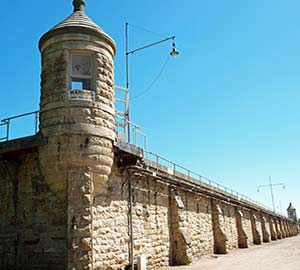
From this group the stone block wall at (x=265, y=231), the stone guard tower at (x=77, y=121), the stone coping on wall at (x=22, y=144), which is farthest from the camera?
the stone block wall at (x=265, y=231)

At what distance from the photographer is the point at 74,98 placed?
453 inches

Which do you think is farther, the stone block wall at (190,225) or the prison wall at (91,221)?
the stone block wall at (190,225)

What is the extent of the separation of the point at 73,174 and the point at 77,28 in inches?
188

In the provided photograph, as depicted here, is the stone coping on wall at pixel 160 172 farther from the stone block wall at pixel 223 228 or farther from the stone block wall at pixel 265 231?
the stone block wall at pixel 265 231

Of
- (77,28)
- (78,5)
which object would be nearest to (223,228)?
(78,5)

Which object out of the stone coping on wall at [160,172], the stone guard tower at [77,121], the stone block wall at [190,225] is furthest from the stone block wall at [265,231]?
the stone guard tower at [77,121]

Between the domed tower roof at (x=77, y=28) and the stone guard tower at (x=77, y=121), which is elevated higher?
the domed tower roof at (x=77, y=28)

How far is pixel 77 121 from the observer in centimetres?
1131

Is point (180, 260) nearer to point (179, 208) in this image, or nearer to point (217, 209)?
point (179, 208)

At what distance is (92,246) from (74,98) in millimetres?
4629

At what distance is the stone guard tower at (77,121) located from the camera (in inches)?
424

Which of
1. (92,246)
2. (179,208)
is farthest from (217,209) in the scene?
(92,246)

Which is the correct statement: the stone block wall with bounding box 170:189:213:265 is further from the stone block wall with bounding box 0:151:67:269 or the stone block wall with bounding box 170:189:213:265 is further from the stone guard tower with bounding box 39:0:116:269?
the stone block wall with bounding box 0:151:67:269

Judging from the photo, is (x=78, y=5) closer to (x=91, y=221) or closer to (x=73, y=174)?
(x=73, y=174)
